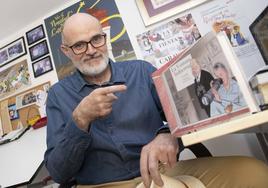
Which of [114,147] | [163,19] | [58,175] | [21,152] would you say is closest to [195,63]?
[114,147]

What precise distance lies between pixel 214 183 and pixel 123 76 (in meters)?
0.56

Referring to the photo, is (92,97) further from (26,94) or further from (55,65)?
(26,94)

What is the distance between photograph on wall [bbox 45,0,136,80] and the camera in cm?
171

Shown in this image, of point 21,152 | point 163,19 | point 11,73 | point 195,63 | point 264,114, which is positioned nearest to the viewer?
point 264,114

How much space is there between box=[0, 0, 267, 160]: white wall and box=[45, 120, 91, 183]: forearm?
0.70 meters

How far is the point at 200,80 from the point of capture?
68 cm

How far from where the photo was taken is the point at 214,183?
73 centimetres

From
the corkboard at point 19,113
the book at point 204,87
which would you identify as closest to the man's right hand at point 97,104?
the book at point 204,87

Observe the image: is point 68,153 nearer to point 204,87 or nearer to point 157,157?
point 157,157

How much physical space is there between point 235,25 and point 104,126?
872 millimetres

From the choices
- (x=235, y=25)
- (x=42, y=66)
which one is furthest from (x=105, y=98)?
(x=42, y=66)

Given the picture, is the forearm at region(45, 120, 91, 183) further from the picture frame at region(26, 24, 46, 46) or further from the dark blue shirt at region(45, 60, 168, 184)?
the picture frame at region(26, 24, 46, 46)

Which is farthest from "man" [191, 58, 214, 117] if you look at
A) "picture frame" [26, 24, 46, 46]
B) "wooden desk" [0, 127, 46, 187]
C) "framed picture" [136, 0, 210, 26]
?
"picture frame" [26, 24, 46, 46]

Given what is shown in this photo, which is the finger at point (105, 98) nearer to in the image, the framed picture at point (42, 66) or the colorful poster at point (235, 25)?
the colorful poster at point (235, 25)
